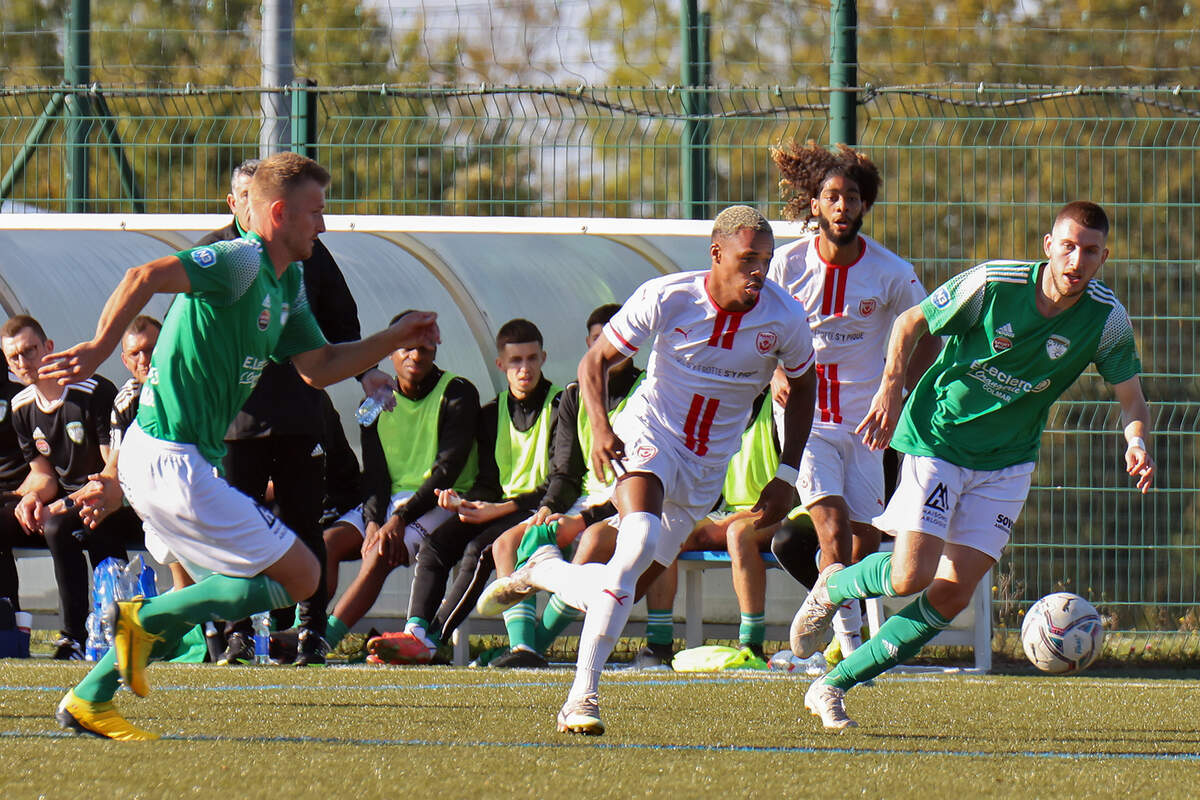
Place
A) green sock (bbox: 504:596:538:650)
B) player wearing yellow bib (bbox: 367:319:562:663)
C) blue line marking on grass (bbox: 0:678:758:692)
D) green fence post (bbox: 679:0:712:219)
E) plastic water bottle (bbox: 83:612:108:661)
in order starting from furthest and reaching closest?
green fence post (bbox: 679:0:712:219)
player wearing yellow bib (bbox: 367:319:562:663)
plastic water bottle (bbox: 83:612:108:661)
green sock (bbox: 504:596:538:650)
blue line marking on grass (bbox: 0:678:758:692)

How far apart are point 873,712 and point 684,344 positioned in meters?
1.50

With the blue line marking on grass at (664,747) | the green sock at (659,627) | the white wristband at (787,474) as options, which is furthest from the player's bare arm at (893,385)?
the green sock at (659,627)

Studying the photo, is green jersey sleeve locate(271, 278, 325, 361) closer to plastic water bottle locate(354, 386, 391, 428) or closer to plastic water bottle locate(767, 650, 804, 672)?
plastic water bottle locate(354, 386, 391, 428)

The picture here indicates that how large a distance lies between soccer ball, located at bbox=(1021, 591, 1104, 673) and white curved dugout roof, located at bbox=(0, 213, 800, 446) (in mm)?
3813

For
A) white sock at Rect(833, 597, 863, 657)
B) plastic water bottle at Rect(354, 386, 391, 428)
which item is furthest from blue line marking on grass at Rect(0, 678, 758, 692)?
plastic water bottle at Rect(354, 386, 391, 428)

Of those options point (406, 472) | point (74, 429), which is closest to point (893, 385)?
point (406, 472)

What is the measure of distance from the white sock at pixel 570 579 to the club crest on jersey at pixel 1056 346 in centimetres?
172

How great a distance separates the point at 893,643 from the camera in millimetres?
5902

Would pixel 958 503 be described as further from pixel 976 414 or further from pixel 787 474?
pixel 787 474

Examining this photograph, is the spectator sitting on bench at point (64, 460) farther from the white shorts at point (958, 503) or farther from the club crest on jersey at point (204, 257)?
the white shorts at point (958, 503)

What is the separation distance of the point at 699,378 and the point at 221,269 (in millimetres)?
1897

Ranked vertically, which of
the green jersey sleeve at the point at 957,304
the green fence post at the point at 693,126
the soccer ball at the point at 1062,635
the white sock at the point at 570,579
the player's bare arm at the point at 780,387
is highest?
the green fence post at the point at 693,126

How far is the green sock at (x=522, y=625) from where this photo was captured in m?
8.94

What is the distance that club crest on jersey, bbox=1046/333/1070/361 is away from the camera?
6047 millimetres
